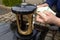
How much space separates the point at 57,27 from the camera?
2.41 ft

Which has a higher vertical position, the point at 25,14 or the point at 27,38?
the point at 25,14

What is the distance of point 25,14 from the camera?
25.8 inches

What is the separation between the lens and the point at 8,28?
36.2 inches

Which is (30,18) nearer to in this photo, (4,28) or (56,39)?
(56,39)

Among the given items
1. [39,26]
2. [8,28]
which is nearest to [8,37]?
[8,28]

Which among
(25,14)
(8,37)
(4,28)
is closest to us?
(25,14)

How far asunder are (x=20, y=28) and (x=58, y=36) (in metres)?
0.21

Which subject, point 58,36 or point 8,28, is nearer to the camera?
point 58,36

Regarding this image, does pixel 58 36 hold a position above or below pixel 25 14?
below

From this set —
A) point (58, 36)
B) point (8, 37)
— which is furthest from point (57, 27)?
point (8, 37)

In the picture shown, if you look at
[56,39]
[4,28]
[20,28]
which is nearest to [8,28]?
[4,28]

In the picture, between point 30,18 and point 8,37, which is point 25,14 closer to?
point 30,18

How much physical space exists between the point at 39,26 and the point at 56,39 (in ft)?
0.39

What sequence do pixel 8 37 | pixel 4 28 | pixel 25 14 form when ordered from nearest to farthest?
pixel 25 14 → pixel 8 37 → pixel 4 28
